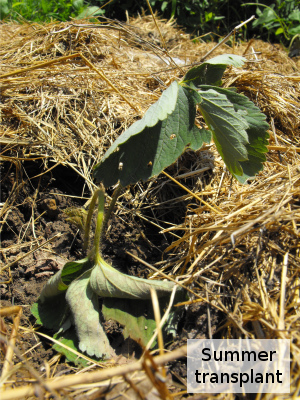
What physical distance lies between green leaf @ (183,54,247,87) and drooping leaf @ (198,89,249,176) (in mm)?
125

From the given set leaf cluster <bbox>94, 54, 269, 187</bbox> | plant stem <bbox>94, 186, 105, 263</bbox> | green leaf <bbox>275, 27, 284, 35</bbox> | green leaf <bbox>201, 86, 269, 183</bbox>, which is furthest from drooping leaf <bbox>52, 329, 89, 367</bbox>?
green leaf <bbox>275, 27, 284, 35</bbox>

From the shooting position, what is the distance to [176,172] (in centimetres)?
194

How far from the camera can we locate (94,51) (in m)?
2.44

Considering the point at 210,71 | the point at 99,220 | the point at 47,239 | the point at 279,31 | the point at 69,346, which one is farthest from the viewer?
the point at 279,31

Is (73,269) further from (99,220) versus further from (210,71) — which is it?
(210,71)

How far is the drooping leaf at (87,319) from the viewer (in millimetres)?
1339

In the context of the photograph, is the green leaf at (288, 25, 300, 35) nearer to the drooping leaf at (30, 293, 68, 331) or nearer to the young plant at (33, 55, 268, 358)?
the young plant at (33, 55, 268, 358)

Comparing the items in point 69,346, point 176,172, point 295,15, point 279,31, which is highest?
point 295,15

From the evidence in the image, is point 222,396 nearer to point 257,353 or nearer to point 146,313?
point 257,353

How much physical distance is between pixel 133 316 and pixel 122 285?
0.49ft

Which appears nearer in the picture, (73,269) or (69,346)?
(69,346)

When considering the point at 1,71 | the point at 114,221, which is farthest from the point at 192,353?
the point at 1,71

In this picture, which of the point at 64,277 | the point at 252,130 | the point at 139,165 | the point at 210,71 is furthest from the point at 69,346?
the point at 210,71

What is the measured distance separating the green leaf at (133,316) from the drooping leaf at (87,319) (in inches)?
2.1
